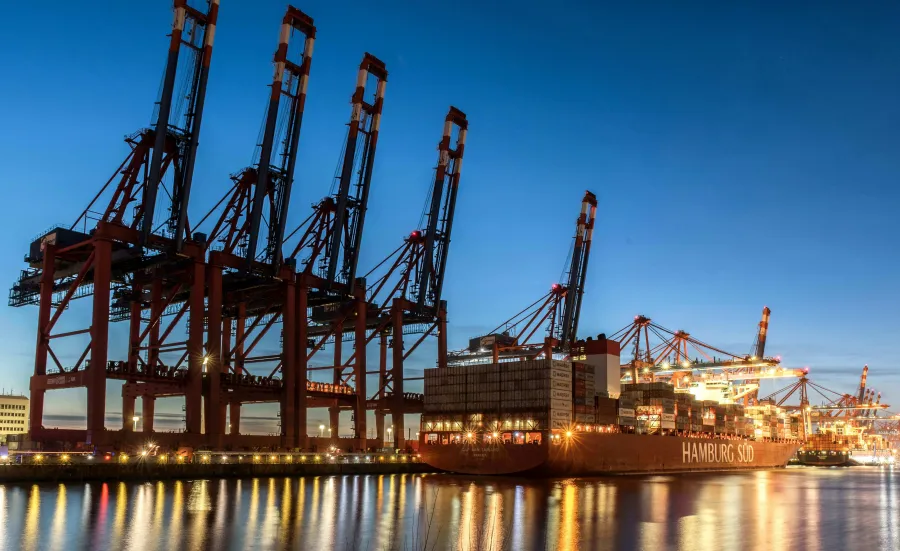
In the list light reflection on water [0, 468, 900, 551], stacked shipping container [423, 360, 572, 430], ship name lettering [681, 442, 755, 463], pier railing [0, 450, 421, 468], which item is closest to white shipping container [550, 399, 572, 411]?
stacked shipping container [423, 360, 572, 430]

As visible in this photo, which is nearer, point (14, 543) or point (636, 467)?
point (14, 543)

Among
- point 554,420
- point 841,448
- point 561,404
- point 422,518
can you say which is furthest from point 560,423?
point 841,448

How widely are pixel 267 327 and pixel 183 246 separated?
1466 centimetres

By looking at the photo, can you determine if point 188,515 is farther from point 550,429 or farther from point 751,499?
point 550,429

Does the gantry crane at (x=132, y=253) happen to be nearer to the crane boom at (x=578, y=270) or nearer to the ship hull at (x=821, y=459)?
the crane boom at (x=578, y=270)

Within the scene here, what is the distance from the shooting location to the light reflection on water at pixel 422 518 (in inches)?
926

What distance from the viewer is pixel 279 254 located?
62094 mm

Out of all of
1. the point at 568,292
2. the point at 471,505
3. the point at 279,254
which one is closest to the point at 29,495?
the point at 471,505

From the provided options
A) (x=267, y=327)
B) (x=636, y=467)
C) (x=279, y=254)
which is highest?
(x=279, y=254)

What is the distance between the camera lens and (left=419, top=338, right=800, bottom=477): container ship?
2335 inches

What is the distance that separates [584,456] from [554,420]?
4852mm

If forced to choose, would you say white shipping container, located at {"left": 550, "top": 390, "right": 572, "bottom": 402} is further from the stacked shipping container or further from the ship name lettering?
the ship name lettering

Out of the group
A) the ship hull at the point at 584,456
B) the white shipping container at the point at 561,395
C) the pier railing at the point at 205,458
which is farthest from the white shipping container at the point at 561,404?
the pier railing at the point at 205,458

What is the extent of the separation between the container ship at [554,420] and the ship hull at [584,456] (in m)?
0.08
